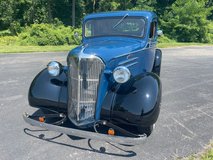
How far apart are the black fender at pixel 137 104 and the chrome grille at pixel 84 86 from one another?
0.40 metres

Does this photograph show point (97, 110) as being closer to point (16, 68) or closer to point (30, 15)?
point (16, 68)

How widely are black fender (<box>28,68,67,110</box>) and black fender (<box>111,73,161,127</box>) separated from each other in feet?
3.32

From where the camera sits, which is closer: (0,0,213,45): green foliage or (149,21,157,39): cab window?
(149,21,157,39): cab window

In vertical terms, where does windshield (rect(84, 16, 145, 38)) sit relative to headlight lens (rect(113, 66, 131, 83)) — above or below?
above

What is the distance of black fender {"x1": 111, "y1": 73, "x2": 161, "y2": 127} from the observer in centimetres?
414

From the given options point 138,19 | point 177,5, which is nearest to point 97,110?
point 138,19

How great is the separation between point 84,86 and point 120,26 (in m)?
2.20

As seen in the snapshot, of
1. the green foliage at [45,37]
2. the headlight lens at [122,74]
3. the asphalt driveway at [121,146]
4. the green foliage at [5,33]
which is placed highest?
the headlight lens at [122,74]

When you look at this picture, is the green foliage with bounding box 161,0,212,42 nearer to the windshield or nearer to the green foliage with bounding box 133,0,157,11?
the green foliage with bounding box 133,0,157,11

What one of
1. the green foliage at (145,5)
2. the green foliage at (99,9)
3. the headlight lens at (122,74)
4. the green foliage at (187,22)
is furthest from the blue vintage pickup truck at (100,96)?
the green foliage at (145,5)

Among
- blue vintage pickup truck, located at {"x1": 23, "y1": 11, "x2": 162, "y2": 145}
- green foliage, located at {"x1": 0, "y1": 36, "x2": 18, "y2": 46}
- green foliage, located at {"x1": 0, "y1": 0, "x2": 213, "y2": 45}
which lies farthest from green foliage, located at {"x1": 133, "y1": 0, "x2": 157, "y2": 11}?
blue vintage pickup truck, located at {"x1": 23, "y1": 11, "x2": 162, "y2": 145}

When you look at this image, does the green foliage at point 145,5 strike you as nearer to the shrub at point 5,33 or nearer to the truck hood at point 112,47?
the shrub at point 5,33

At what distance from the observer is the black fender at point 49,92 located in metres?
4.73

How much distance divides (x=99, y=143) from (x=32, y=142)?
1.12m
